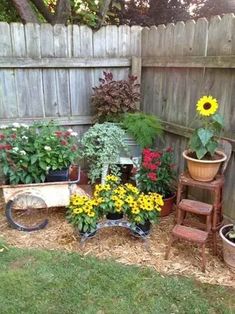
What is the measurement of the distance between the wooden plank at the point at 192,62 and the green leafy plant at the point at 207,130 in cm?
33

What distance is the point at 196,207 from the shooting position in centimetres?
265

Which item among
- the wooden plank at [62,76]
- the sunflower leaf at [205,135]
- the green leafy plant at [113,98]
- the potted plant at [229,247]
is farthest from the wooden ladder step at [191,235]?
the wooden plank at [62,76]

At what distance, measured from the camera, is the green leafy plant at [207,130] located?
2.58 m

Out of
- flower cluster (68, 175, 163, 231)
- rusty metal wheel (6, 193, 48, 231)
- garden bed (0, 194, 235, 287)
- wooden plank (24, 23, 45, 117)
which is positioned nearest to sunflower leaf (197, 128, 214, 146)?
flower cluster (68, 175, 163, 231)

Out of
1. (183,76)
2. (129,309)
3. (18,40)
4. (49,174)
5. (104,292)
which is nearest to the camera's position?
(129,309)

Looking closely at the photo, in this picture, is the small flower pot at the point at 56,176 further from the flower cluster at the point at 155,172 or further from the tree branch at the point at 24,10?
the tree branch at the point at 24,10

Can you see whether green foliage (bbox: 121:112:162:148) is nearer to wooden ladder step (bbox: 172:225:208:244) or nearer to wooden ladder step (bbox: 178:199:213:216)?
wooden ladder step (bbox: 178:199:213:216)

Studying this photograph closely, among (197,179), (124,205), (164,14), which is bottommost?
(124,205)

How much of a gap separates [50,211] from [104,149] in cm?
90

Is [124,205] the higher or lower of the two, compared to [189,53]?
lower

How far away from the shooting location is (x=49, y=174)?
3045mm

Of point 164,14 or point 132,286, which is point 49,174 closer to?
point 132,286

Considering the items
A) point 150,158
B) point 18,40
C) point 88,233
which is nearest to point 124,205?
point 88,233

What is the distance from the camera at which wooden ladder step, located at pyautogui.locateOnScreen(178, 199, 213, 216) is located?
2590 millimetres
